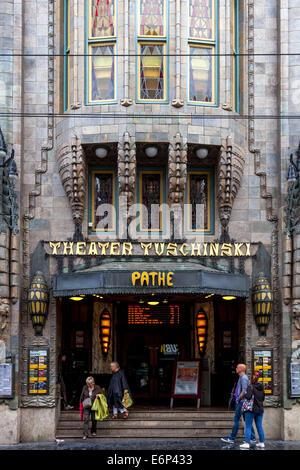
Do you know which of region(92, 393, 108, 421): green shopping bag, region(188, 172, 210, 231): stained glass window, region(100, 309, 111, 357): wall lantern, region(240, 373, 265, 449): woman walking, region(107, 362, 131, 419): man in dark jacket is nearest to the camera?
region(240, 373, 265, 449): woman walking

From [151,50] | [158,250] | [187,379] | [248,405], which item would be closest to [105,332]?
[187,379]

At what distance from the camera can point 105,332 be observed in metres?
26.5

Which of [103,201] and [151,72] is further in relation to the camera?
[103,201]

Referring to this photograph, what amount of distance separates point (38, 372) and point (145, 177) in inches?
250

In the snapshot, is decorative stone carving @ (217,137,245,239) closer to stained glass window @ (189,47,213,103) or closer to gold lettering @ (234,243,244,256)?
gold lettering @ (234,243,244,256)

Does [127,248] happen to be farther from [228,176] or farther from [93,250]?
[228,176]

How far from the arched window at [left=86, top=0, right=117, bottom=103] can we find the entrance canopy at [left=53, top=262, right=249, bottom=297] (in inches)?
197

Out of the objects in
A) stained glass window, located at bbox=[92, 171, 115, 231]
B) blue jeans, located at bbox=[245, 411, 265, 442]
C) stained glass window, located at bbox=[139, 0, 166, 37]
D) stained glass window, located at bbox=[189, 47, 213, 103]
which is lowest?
blue jeans, located at bbox=[245, 411, 265, 442]

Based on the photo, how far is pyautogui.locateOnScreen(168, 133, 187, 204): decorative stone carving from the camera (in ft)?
76.7

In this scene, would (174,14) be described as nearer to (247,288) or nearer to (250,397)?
(247,288)

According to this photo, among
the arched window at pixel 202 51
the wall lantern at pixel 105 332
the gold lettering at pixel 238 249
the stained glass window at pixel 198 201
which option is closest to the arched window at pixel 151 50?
the arched window at pixel 202 51

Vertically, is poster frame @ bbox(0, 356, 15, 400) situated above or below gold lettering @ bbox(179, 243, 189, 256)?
below

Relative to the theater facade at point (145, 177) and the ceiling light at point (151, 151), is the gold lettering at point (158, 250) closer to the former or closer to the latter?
the theater facade at point (145, 177)

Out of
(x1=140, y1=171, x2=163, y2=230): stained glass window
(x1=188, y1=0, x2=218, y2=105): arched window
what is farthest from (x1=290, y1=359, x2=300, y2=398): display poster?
(x1=188, y1=0, x2=218, y2=105): arched window
